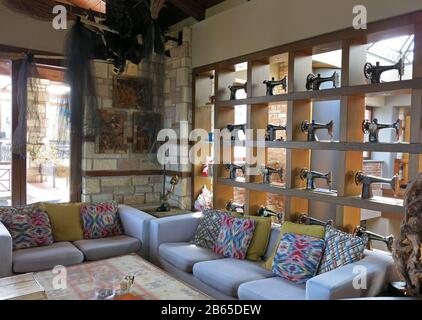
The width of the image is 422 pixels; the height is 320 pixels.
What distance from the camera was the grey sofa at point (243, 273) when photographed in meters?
2.12

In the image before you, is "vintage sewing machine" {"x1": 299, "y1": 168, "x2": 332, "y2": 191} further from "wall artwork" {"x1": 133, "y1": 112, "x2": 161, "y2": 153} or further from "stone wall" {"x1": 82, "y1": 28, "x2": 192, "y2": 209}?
"wall artwork" {"x1": 133, "y1": 112, "x2": 161, "y2": 153}

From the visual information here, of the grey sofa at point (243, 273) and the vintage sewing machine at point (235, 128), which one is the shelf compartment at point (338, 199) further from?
the vintage sewing machine at point (235, 128)

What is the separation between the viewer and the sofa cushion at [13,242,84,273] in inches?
115

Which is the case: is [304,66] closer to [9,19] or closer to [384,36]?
[384,36]

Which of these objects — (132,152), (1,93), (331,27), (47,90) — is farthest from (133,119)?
(331,27)

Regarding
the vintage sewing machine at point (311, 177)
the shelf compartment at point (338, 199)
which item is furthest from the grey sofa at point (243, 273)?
the vintage sewing machine at point (311, 177)

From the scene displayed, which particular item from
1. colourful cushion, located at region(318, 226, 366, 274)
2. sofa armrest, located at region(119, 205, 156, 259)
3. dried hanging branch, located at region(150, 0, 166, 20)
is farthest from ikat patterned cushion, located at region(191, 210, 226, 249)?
dried hanging branch, located at region(150, 0, 166, 20)

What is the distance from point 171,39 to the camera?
4344 millimetres

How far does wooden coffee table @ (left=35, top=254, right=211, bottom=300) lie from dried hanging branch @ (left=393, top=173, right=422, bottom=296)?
3.88 ft

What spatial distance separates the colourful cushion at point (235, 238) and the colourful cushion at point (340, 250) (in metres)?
0.73

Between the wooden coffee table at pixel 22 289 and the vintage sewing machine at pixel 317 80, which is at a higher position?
the vintage sewing machine at pixel 317 80

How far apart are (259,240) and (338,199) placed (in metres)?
0.80
